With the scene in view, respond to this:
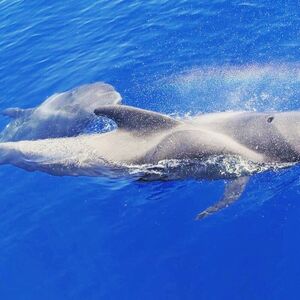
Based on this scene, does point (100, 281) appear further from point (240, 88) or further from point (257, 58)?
point (257, 58)

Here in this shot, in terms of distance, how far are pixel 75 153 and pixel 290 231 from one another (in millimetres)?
5205

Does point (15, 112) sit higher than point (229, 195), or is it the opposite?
point (15, 112)

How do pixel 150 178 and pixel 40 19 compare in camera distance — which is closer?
pixel 150 178

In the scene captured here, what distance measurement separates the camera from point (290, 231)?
10156 mm

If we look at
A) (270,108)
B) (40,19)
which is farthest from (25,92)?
(270,108)

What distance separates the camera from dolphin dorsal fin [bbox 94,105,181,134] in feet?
37.6

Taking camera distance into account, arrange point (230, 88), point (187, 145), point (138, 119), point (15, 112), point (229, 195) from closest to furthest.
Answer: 1. point (229, 195)
2. point (187, 145)
3. point (138, 119)
4. point (230, 88)
5. point (15, 112)

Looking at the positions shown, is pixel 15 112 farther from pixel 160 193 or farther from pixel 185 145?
pixel 185 145

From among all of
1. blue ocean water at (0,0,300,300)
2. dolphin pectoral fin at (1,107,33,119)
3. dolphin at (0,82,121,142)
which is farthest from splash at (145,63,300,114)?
dolphin pectoral fin at (1,107,33,119)

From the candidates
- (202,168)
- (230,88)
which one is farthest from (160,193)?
(230,88)

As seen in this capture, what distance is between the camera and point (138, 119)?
38.6ft

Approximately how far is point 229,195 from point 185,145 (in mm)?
1376

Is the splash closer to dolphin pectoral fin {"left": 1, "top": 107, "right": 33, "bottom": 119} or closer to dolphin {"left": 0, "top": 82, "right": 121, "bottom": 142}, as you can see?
dolphin {"left": 0, "top": 82, "right": 121, "bottom": 142}

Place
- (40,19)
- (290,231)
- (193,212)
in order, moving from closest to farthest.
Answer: (290,231) → (193,212) → (40,19)
